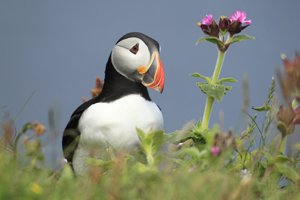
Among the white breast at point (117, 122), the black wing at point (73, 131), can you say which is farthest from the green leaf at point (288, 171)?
the black wing at point (73, 131)

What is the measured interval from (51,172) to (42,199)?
21.3 inches

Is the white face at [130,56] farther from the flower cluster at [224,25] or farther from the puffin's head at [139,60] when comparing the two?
the flower cluster at [224,25]

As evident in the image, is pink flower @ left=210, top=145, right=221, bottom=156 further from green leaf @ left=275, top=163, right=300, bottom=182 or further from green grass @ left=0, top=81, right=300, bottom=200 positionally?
green leaf @ left=275, top=163, right=300, bottom=182

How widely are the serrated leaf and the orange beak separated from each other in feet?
1.09

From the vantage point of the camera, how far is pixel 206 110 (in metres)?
4.50

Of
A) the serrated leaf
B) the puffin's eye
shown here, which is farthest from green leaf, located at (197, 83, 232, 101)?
the puffin's eye

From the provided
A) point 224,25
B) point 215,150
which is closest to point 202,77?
point 224,25

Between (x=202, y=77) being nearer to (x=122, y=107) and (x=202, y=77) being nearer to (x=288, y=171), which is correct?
(x=122, y=107)

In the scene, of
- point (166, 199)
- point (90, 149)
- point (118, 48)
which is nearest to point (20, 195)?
point (166, 199)

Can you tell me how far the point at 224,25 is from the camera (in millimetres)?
4324

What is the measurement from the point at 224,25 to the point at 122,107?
833 mm

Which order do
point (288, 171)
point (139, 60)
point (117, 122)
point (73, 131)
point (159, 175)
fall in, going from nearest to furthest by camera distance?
point (159, 175) < point (288, 171) < point (117, 122) < point (139, 60) < point (73, 131)

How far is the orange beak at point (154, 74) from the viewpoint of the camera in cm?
412

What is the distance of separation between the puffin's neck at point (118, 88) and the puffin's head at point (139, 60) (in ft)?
0.11
